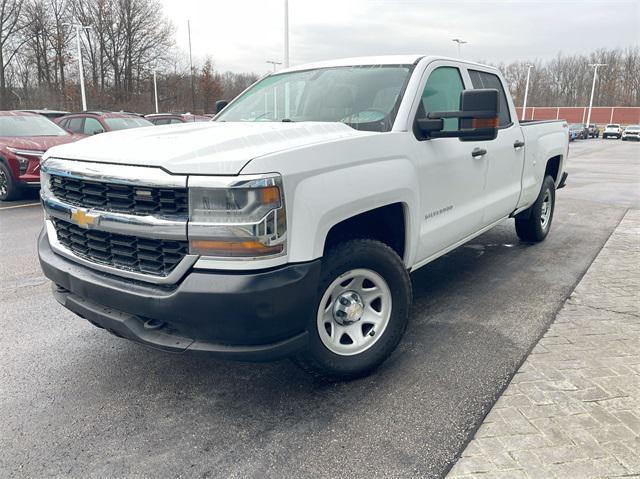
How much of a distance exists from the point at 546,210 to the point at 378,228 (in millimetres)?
4133

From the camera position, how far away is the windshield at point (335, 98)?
3.47m

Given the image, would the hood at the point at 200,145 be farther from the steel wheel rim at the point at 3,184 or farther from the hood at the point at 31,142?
the steel wheel rim at the point at 3,184

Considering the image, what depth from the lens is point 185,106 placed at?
54344 millimetres

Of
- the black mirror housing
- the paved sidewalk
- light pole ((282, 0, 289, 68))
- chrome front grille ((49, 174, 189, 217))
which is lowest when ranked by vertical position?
the paved sidewalk

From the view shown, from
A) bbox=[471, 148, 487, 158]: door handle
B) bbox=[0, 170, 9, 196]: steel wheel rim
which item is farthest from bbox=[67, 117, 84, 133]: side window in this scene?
bbox=[471, 148, 487, 158]: door handle

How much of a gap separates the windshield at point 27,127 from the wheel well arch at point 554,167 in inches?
361

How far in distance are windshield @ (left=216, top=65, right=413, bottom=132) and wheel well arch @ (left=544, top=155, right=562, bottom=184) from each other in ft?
11.5

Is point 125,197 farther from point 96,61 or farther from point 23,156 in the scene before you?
point 96,61

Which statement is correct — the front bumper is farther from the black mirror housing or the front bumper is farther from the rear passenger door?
the rear passenger door

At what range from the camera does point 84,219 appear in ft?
8.71

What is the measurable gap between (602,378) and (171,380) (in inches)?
103

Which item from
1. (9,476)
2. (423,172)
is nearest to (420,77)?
(423,172)

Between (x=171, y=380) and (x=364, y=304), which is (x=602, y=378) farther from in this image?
(x=171, y=380)

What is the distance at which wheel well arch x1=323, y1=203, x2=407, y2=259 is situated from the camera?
290 centimetres
